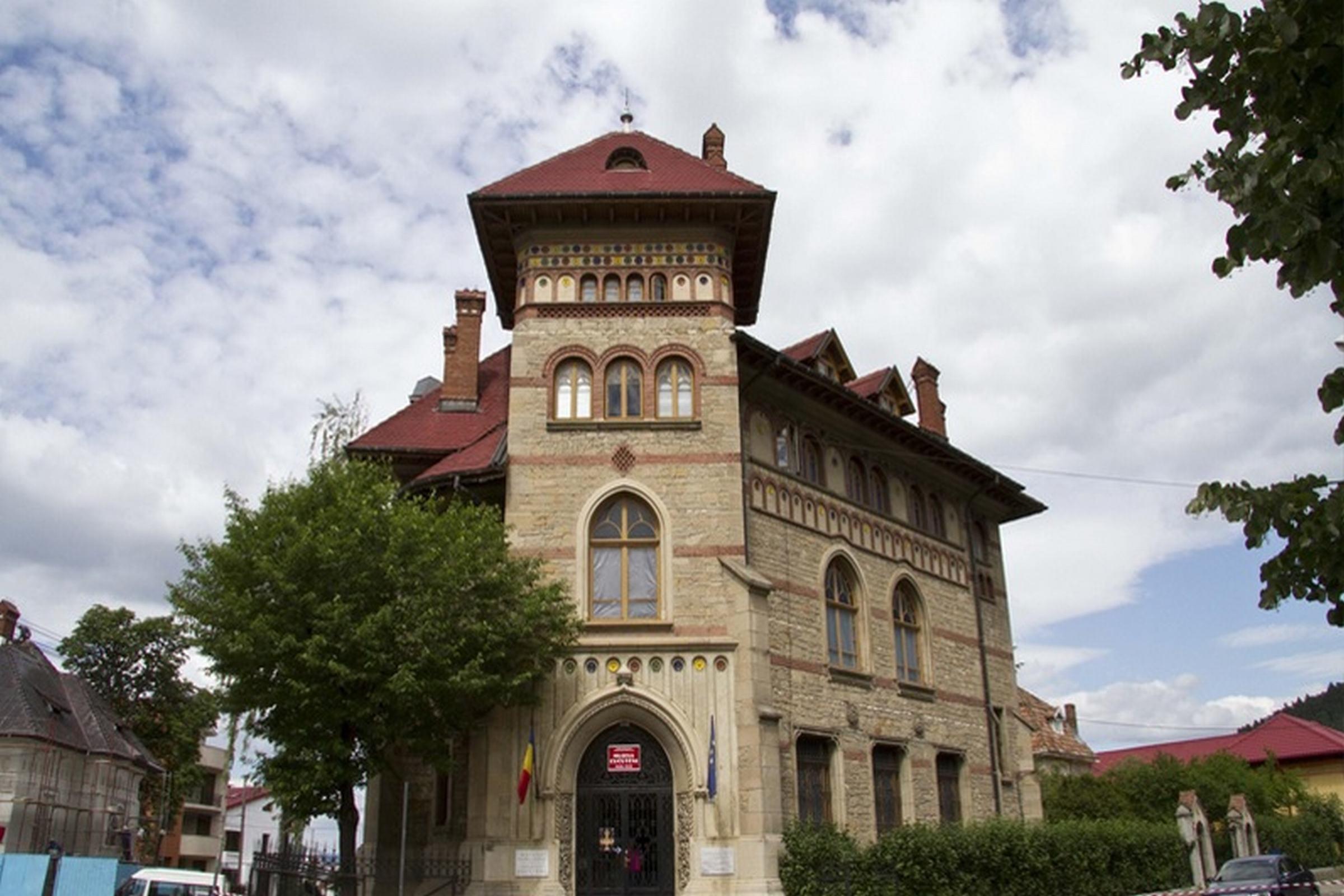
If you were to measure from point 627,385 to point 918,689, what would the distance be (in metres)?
10.2

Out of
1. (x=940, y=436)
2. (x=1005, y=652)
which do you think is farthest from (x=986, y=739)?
(x=940, y=436)

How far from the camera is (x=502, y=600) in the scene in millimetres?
17766

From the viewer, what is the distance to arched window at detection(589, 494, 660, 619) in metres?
19.6

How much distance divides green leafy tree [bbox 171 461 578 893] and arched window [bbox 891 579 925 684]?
10370mm

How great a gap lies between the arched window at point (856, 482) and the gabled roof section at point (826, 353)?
236 cm

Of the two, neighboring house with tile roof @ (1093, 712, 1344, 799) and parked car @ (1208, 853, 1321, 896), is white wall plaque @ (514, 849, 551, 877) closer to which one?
parked car @ (1208, 853, 1321, 896)

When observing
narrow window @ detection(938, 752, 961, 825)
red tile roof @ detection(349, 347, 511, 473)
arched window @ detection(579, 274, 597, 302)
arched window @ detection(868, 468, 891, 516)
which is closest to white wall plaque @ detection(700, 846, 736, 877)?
narrow window @ detection(938, 752, 961, 825)

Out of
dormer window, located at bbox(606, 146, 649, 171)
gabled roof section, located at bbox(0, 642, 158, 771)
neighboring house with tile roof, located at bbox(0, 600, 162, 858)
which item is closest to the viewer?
dormer window, located at bbox(606, 146, 649, 171)

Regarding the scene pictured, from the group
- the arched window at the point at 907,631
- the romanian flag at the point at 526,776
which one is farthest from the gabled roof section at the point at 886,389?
the romanian flag at the point at 526,776

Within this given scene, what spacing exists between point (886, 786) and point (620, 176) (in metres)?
14.0

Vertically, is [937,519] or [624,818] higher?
[937,519]

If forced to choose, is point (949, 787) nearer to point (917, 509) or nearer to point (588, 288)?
point (917, 509)

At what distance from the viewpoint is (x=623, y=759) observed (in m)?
18.9

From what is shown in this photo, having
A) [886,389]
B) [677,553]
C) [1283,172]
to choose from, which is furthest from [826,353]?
[1283,172]
